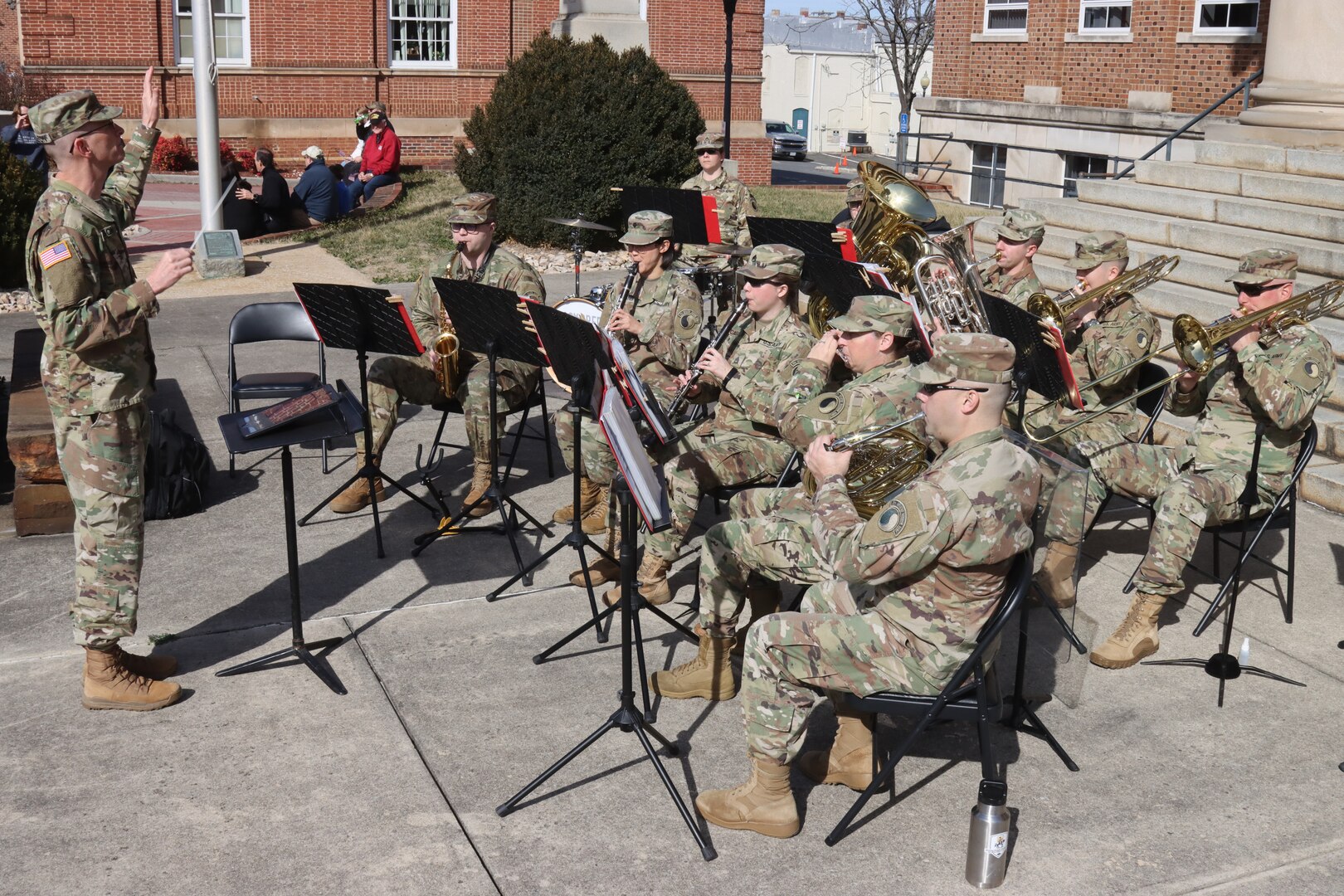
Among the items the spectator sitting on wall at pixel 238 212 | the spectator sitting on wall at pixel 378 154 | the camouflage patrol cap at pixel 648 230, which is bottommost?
the spectator sitting on wall at pixel 238 212

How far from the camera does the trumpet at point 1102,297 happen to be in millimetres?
7109

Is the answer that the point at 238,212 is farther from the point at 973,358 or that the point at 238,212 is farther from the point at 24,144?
the point at 973,358

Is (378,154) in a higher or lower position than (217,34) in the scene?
lower

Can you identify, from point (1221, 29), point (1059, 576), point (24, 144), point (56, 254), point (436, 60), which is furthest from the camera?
point (436, 60)

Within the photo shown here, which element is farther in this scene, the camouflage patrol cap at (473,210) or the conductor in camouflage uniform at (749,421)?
the camouflage patrol cap at (473,210)

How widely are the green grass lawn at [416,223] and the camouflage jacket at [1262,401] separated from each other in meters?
7.85

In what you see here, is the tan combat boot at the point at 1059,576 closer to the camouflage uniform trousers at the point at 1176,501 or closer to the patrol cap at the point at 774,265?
the camouflage uniform trousers at the point at 1176,501

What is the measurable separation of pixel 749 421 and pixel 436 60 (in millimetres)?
21639

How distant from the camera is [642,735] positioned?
16.0 ft

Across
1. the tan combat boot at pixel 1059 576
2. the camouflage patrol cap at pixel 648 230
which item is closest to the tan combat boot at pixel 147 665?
the camouflage patrol cap at pixel 648 230

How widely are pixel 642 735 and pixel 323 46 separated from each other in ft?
75.9

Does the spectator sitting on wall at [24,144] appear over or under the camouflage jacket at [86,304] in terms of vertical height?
over

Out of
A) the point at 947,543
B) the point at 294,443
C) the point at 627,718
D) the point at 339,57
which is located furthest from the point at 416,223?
the point at 947,543

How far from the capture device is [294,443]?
5.43m
